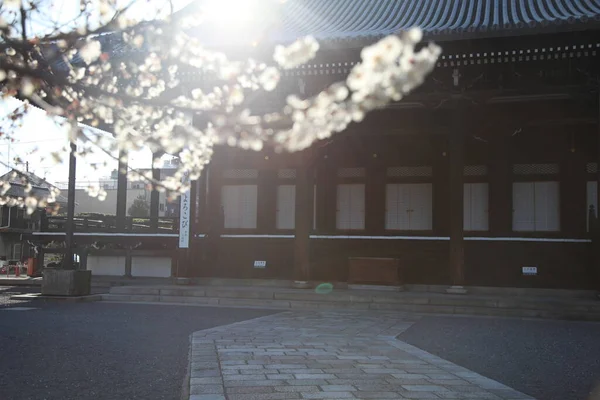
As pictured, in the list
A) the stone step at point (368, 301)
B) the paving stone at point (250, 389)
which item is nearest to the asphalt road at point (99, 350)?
the paving stone at point (250, 389)

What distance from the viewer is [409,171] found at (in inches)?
552

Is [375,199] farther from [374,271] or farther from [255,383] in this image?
[255,383]

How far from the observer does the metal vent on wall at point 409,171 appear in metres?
13.9

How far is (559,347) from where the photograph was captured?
7508 millimetres

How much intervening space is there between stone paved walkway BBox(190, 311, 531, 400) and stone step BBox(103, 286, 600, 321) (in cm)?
300

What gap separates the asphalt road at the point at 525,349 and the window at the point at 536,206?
3332 millimetres

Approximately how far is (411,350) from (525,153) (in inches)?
312

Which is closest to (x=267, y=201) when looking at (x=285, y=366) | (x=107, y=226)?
(x=107, y=226)

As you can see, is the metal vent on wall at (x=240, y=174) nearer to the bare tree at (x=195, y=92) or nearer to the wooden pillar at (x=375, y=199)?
the wooden pillar at (x=375, y=199)

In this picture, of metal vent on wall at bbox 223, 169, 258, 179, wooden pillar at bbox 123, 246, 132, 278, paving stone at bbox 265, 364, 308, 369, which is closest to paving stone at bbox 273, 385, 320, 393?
paving stone at bbox 265, 364, 308, 369

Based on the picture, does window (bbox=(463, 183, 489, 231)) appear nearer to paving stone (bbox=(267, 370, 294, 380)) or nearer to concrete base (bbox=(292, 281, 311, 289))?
concrete base (bbox=(292, 281, 311, 289))

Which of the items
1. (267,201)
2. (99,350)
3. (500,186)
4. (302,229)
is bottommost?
(99,350)

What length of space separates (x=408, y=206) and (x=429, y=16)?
15.4 ft

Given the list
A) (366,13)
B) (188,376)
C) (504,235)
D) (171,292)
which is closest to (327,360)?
(188,376)
